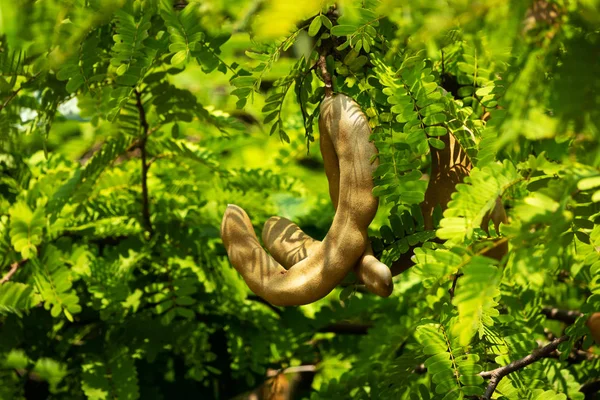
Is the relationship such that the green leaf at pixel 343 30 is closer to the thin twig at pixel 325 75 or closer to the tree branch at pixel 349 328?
the thin twig at pixel 325 75

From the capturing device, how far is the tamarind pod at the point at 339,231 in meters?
0.70

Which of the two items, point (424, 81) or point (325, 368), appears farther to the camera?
point (325, 368)

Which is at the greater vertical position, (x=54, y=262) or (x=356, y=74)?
(x=356, y=74)

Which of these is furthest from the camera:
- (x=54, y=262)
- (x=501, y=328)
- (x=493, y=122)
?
(x=54, y=262)

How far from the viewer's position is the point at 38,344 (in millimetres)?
1258

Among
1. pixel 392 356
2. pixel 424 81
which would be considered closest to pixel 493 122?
pixel 424 81

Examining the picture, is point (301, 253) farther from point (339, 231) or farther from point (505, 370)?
point (505, 370)

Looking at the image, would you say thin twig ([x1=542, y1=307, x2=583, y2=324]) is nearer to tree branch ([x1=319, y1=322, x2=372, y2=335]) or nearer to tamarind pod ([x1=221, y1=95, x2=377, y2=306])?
tree branch ([x1=319, y1=322, x2=372, y2=335])

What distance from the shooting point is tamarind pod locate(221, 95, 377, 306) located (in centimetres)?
70

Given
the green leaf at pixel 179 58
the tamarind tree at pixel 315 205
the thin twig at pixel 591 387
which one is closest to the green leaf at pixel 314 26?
the tamarind tree at pixel 315 205

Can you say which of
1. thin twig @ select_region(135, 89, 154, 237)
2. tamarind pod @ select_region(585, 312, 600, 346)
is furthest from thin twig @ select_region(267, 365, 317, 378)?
tamarind pod @ select_region(585, 312, 600, 346)

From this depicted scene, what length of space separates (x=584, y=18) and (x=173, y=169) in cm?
91

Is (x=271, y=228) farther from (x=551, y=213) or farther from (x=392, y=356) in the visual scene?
(x=392, y=356)

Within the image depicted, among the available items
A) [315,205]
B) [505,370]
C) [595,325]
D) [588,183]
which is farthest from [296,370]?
[588,183]
